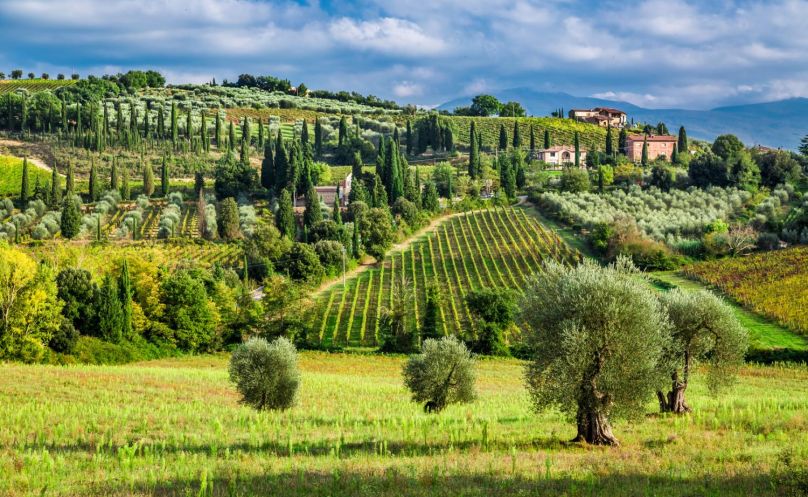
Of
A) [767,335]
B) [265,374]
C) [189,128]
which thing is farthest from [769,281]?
[189,128]

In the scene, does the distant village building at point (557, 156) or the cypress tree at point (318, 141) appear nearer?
the distant village building at point (557, 156)

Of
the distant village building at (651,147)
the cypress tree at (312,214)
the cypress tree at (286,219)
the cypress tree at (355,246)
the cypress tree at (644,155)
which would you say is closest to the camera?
the cypress tree at (355,246)

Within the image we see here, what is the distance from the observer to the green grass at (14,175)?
130m

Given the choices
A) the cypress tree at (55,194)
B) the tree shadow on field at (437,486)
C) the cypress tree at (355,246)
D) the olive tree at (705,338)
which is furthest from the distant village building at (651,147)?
the tree shadow on field at (437,486)

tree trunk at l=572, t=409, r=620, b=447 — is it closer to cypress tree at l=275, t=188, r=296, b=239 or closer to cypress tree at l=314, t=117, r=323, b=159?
cypress tree at l=275, t=188, r=296, b=239

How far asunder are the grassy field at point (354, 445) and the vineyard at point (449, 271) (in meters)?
29.4

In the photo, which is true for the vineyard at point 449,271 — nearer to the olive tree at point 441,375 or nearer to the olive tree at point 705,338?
the olive tree at point 441,375

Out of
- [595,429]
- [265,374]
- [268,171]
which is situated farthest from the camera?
[268,171]

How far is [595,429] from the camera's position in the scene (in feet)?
84.2

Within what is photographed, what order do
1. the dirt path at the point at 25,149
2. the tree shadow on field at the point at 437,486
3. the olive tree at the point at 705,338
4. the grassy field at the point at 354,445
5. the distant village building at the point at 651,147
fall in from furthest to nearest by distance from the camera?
the distant village building at the point at 651,147 < the dirt path at the point at 25,149 < the olive tree at the point at 705,338 < the grassy field at the point at 354,445 < the tree shadow on field at the point at 437,486

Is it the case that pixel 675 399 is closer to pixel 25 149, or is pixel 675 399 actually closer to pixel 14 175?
pixel 14 175

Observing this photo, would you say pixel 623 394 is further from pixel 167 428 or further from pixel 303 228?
pixel 303 228

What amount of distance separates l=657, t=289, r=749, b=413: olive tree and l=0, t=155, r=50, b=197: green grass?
115059mm

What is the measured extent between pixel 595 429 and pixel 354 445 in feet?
25.6
